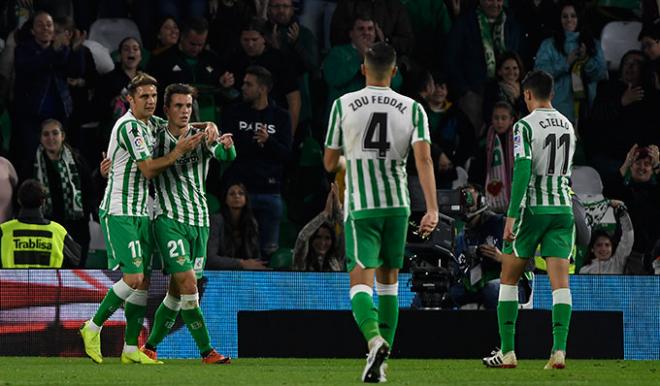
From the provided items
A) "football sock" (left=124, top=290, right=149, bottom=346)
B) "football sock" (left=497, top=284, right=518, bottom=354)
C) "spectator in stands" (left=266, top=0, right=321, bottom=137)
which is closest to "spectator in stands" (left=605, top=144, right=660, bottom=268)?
"spectator in stands" (left=266, top=0, right=321, bottom=137)

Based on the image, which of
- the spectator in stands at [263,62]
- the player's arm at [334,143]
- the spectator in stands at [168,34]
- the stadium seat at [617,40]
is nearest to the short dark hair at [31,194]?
the spectator in stands at [168,34]

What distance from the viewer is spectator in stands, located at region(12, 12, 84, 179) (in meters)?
15.6

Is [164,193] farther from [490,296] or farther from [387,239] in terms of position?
[490,296]

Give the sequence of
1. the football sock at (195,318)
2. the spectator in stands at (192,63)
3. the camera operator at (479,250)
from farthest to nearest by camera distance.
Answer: the spectator in stands at (192,63) → the camera operator at (479,250) → the football sock at (195,318)

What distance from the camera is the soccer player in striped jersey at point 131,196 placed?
427 inches

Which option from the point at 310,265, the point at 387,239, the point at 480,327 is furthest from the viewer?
the point at 310,265

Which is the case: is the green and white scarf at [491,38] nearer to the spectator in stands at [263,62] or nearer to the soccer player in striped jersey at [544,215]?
the spectator in stands at [263,62]

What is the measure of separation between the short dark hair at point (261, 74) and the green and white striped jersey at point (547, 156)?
5605 millimetres

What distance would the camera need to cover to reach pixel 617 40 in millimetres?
18078

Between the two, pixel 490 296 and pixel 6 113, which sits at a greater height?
pixel 6 113

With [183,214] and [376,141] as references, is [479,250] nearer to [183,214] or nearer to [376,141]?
[183,214]

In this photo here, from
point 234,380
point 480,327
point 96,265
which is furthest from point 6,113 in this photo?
point 234,380

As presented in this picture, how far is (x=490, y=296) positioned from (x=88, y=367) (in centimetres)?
415

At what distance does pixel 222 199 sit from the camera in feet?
51.3
